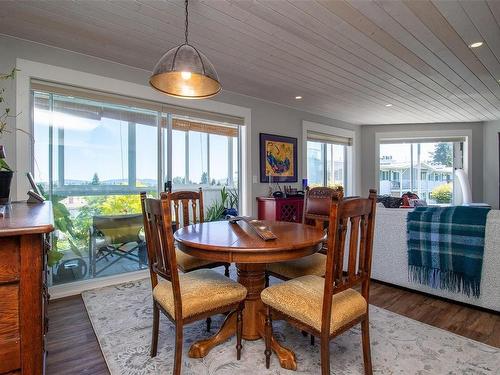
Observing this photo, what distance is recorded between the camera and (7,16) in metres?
2.18

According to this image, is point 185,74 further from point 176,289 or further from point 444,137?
point 444,137

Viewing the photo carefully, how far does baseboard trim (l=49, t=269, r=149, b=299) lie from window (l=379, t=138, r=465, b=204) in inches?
216

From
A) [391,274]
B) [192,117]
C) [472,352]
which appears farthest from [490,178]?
[192,117]

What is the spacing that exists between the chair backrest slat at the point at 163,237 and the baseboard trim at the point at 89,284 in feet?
5.31

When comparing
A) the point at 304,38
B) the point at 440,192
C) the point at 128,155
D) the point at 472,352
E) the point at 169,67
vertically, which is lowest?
the point at 472,352

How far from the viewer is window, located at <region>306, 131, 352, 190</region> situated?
545 centimetres

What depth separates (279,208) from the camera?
4.19 metres

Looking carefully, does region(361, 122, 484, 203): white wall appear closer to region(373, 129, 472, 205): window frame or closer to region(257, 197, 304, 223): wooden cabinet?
region(373, 129, 472, 205): window frame

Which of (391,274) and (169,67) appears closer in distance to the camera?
(169,67)

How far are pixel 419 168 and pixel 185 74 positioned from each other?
6.30 m

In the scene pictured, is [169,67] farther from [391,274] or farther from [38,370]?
[391,274]

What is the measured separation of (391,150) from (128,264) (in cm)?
593

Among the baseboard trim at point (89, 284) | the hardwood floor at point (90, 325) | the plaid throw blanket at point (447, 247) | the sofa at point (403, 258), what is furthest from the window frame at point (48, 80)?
the plaid throw blanket at point (447, 247)

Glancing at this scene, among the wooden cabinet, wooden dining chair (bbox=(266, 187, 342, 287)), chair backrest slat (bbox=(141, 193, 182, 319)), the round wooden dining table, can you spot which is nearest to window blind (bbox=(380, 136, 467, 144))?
the wooden cabinet
